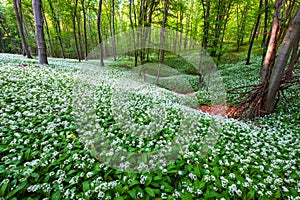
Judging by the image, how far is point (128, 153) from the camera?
9.63ft

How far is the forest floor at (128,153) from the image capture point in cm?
219

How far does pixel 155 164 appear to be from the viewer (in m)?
2.70

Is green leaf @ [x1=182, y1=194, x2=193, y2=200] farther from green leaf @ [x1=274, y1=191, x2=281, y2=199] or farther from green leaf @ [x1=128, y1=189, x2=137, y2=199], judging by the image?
green leaf @ [x1=274, y1=191, x2=281, y2=199]

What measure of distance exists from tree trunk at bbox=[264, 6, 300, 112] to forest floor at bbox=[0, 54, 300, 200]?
99 cm

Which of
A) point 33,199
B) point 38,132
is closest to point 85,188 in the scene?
point 33,199

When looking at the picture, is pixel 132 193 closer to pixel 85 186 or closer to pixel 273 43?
pixel 85 186

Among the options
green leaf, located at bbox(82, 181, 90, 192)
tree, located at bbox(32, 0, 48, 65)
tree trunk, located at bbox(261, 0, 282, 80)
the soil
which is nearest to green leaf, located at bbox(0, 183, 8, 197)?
green leaf, located at bbox(82, 181, 90, 192)

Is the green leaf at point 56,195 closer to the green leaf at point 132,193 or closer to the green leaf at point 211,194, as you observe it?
the green leaf at point 132,193

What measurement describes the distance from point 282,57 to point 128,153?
6189 millimetres

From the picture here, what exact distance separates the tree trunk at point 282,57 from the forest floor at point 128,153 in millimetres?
994

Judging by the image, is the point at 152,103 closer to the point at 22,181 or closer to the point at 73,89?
the point at 73,89

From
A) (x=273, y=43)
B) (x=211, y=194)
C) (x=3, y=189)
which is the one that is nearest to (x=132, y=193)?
(x=211, y=194)

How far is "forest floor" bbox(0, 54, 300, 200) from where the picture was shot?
2.19 metres

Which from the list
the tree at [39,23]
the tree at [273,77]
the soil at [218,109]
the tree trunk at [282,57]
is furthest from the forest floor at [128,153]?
the tree at [39,23]
